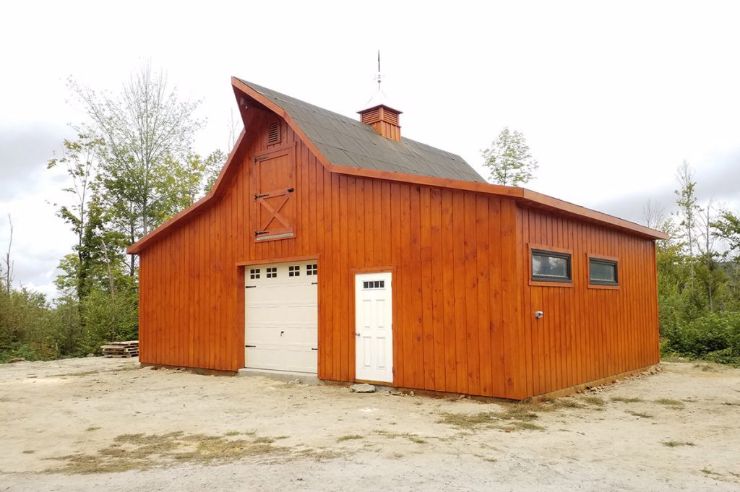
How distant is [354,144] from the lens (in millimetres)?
11820

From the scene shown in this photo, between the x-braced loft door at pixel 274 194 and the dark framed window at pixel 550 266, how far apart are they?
14.8ft

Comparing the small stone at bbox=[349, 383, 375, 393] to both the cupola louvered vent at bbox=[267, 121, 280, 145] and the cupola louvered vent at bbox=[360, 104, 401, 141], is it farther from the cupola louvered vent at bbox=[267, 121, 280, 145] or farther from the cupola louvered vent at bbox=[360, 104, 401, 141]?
the cupola louvered vent at bbox=[360, 104, 401, 141]

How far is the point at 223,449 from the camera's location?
18.8 feet

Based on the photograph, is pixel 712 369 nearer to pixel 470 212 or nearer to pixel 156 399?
pixel 470 212

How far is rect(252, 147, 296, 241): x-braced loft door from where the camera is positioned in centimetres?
1101

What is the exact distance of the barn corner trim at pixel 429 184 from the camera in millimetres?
7981

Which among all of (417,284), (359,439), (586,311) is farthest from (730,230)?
(359,439)

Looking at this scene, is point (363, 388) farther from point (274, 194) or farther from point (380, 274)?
point (274, 194)

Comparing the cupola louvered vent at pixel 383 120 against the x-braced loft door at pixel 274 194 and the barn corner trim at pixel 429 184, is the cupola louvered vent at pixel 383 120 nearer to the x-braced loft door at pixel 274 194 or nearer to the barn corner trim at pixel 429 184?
the x-braced loft door at pixel 274 194

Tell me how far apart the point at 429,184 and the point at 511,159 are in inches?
798

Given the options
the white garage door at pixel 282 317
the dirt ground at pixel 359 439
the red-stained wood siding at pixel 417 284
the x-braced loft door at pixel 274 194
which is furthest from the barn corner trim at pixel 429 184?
the dirt ground at pixel 359 439

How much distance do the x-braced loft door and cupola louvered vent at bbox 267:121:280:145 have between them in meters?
0.25

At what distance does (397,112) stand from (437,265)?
7458mm

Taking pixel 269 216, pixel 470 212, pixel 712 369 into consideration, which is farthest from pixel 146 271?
pixel 712 369
